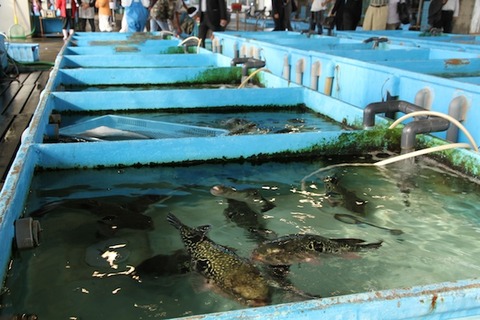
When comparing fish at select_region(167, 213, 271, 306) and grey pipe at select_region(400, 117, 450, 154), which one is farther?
grey pipe at select_region(400, 117, 450, 154)

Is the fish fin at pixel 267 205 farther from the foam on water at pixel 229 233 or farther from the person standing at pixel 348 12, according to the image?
the person standing at pixel 348 12

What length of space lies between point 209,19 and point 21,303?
9669mm

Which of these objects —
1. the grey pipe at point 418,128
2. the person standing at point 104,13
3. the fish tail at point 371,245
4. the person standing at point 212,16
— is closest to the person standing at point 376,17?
the person standing at point 212,16

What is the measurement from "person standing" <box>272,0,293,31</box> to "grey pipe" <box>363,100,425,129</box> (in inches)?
375

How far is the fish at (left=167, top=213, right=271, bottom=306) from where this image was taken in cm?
183

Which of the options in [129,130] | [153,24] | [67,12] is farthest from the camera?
[67,12]

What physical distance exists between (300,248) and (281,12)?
11.7m

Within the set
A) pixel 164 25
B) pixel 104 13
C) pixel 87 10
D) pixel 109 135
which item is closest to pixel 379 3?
pixel 164 25

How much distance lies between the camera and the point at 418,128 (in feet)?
10.3

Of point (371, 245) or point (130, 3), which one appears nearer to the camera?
point (371, 245)

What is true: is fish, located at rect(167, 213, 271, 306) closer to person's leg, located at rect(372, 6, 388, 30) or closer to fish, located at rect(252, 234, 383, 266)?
fish, located at rect(252, 234, 383, 266)

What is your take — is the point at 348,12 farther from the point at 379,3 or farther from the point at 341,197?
the point at 341,197

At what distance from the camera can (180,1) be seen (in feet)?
44.1

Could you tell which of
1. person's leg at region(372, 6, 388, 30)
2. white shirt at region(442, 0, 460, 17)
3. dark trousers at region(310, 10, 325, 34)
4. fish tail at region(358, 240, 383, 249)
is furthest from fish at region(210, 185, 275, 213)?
dark trousers at region(310, 10, 325, 34)
